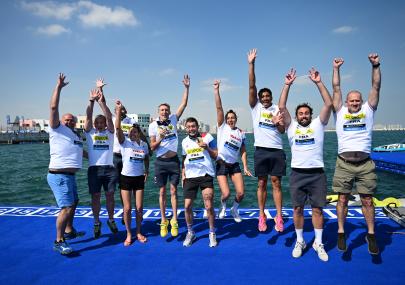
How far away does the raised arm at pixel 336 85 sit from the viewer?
4.36m

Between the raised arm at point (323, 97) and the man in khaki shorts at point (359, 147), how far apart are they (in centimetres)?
34

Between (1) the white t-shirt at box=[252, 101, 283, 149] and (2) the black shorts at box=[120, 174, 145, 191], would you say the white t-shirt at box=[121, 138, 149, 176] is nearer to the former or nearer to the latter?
(2) the black shorts at box=[120, 174, 145, 191]

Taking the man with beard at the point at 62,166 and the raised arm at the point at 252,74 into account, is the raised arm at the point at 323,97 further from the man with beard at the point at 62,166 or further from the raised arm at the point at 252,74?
the man with beard at the point at 62,166

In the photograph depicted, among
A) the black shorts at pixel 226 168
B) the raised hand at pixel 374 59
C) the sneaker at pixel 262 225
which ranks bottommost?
the sneaker at pixel 262 225

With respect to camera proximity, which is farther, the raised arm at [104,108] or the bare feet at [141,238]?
the raised arm at [104,108]

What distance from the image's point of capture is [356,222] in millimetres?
5465

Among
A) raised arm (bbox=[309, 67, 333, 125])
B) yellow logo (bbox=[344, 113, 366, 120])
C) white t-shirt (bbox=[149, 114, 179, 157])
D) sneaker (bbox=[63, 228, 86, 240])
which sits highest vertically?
raised arm (bbox=[309, 67, 333, 125])

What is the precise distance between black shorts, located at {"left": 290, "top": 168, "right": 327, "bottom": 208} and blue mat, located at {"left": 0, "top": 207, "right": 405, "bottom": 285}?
838 millimetres

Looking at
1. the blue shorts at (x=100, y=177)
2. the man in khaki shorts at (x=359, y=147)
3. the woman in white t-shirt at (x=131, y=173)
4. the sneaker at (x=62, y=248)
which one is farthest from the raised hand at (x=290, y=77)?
the sneaker at (x=62, y=248)

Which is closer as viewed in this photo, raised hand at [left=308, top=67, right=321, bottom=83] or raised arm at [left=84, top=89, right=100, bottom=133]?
raised hand at [left=308, top=67, right=321, bottom=83]

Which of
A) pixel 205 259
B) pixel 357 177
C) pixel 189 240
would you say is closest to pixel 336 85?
pixel 357 177

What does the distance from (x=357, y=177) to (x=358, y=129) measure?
77cm

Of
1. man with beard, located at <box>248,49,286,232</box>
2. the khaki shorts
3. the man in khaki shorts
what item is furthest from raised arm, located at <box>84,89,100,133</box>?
the khaki shorts

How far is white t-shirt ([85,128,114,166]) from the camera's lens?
519 centimetres
